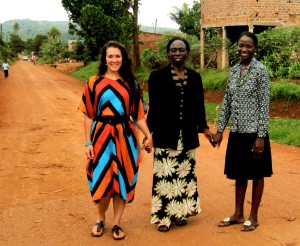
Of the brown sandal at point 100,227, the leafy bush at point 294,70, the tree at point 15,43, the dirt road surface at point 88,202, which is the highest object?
the tree at point 15,43

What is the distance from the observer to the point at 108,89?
3945mm

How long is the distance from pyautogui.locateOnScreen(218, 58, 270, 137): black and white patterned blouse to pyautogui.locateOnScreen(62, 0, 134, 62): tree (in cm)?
1962

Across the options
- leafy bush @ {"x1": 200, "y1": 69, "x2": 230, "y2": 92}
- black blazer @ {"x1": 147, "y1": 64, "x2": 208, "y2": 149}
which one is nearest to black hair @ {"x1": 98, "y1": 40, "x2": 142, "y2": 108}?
black blazer @ {"x1": 147, "y1": 64, "x2": 208, "y2": 149}

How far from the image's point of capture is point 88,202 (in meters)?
5.18

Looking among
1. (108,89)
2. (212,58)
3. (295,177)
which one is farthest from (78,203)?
(212,58)

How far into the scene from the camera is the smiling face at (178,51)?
400 cm

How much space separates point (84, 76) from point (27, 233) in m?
26.7

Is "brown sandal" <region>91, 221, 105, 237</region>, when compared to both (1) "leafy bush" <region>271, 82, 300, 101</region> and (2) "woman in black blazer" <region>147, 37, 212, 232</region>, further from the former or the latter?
(1) "leafy bush" <region>271, 82, 300, 101</region>

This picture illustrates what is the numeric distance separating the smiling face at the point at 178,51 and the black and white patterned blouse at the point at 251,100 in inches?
20.6

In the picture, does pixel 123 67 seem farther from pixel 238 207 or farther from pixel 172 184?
pixel 238 207

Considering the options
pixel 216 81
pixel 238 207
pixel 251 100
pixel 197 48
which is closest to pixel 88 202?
pixel 238 207

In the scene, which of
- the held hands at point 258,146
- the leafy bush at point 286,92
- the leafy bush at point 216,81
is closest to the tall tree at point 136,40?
the leafy bush at point 216,81

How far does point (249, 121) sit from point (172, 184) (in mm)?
907

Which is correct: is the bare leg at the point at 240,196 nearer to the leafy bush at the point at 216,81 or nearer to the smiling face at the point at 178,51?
the smiling face at the point at 178,51
